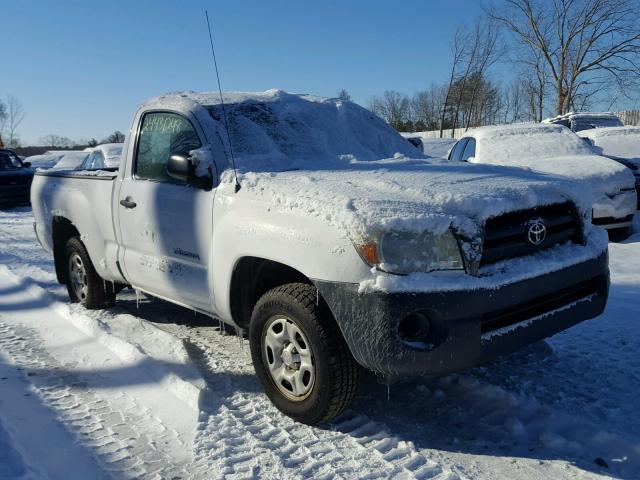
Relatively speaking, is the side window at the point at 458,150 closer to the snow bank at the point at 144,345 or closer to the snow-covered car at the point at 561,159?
the snow-covered car at the point at 561,159

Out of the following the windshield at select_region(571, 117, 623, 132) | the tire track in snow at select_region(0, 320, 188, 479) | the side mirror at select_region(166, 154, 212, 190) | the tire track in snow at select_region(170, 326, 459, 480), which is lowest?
the tire track in snow at select_region(170, 326, 459, 480)

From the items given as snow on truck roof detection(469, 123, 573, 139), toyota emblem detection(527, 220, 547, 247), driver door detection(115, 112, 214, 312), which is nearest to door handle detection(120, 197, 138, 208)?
driver door detection(115, 112, 214, 312)

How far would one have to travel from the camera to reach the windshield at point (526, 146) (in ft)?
28.1

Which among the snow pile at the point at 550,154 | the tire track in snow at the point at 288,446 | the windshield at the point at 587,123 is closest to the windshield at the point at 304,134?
the tire track in snow at the point at 288,446

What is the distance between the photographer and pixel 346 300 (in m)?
2.57

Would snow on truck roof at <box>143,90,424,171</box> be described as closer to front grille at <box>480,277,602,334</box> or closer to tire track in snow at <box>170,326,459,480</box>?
tire track in snow at <box>170,326,459,480</box>

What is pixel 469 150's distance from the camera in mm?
9164

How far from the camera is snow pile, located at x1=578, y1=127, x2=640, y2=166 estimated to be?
1291 centimetres

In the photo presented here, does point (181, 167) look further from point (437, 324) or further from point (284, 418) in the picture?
point (437, 324)

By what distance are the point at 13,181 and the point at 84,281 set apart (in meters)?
11.9

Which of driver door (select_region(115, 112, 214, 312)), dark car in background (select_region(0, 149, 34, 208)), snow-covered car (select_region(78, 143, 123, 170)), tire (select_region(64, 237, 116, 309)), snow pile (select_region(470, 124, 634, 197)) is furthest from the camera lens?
dark car in background (select_region(0, 149, 34, 208))

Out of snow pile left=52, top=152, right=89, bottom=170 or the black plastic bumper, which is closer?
the black plastic bumper

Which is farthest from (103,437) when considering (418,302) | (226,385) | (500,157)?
(500,157)

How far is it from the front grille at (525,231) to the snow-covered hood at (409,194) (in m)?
0.05
